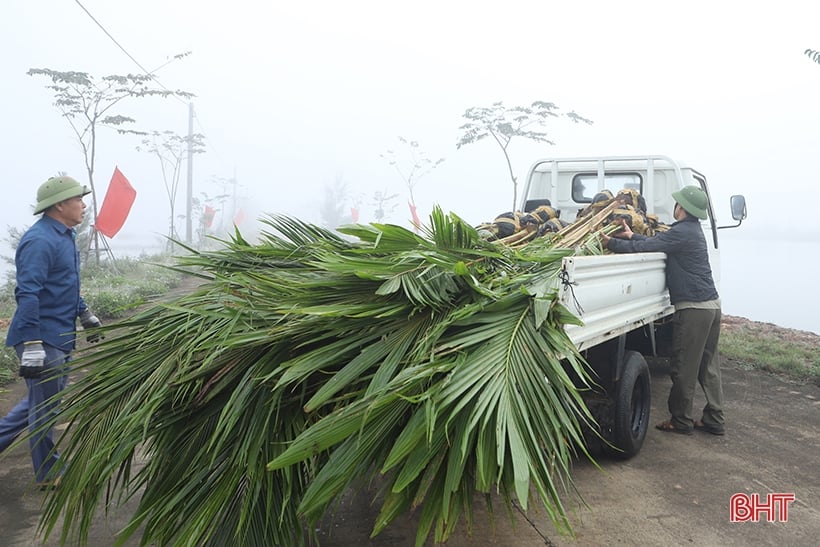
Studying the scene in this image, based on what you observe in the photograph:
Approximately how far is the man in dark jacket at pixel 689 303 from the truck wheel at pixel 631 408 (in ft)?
1.53

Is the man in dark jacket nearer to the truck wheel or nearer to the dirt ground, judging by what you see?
the dirt ground

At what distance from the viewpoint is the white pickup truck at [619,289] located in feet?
10.5

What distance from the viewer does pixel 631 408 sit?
4051 millimetres

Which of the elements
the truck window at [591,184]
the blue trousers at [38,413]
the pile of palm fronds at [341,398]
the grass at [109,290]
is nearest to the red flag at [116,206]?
the grass at [109,290]

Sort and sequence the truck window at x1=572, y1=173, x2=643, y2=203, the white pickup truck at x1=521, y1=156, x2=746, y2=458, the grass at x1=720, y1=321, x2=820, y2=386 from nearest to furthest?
the white pickup truck at x1=521, y1=156, x2=746, y2=458, the truck window at x1=572, y1=173, x2=643, y2=203, the grass at x1=720, y1=321, x2=820, y2=386

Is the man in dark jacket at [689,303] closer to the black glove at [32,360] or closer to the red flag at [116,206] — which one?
the black glove at [32,360]

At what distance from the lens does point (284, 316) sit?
2283mm

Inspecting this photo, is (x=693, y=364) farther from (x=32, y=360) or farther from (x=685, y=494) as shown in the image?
(x=32, y=360)

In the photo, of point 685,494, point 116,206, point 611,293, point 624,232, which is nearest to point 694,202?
point 624,232

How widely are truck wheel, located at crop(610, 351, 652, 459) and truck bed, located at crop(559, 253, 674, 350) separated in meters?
0.29

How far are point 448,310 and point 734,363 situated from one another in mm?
5913

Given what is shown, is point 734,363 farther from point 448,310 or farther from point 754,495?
point 448,310

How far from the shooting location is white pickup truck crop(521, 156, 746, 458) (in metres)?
3.19
